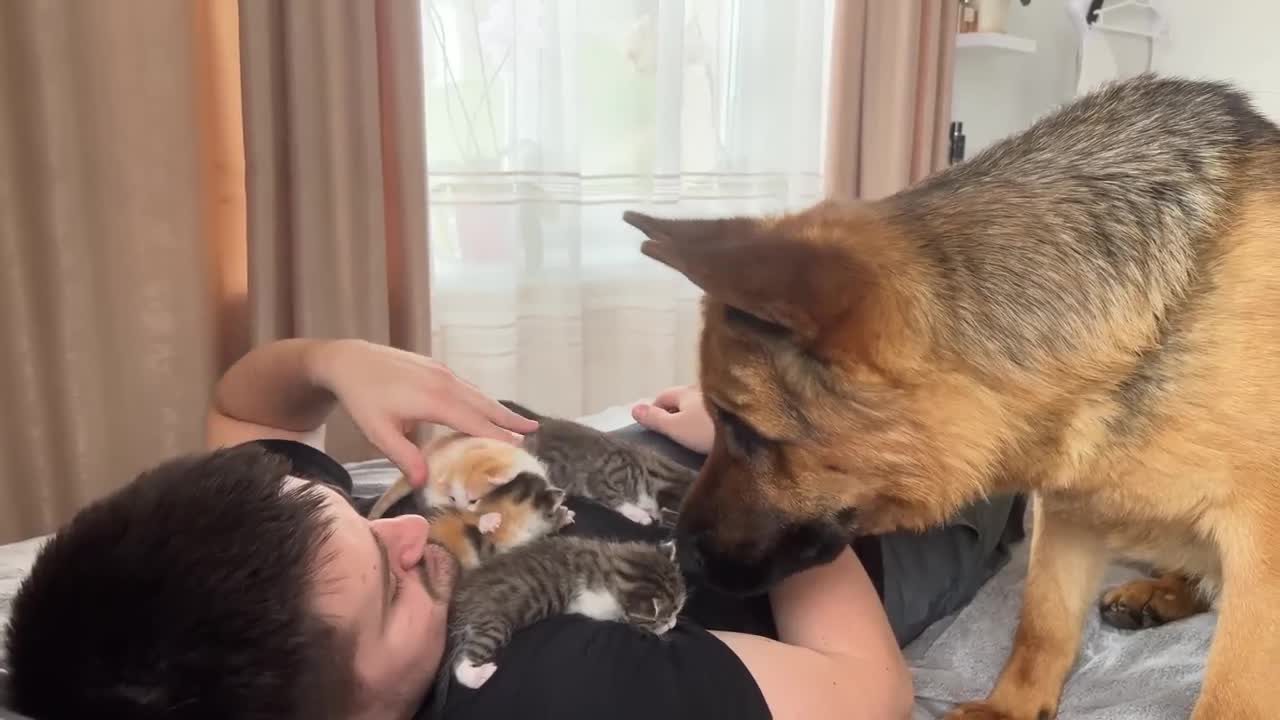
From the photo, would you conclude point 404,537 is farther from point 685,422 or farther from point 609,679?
point 685,422

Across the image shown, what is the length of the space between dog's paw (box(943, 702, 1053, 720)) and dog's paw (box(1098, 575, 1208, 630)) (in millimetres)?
346

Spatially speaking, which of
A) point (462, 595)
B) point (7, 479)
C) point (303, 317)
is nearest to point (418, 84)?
point (303, 317)

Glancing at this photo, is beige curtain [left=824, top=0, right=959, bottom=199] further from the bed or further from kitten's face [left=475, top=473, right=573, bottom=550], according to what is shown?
kitten's face [left=475, top=473, right=573, bottom=550]

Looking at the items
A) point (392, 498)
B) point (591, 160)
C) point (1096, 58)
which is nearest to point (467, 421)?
point (392, 498)

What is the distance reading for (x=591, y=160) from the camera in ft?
10.2

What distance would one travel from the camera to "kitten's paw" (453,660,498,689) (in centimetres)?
108

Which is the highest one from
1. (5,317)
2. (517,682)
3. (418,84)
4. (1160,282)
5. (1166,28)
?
(1166,28)

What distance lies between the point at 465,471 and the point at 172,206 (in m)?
1.28

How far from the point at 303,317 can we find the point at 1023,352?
184 cm

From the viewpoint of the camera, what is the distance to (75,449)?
2.25 metres

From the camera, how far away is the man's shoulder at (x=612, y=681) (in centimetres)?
103

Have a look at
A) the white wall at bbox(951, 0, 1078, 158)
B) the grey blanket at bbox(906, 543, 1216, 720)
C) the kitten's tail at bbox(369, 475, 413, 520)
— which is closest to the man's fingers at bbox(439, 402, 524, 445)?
the kitten's tail at bbox(369, 475, 413, 520)

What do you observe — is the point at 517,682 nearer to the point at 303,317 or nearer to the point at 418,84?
the point at 303,317

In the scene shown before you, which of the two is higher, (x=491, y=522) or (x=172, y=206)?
(x=172, y=206)
